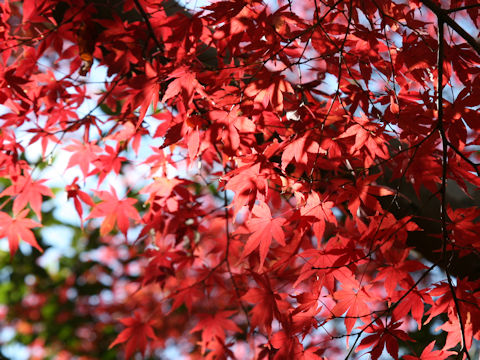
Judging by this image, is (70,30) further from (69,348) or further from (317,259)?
(69,348)

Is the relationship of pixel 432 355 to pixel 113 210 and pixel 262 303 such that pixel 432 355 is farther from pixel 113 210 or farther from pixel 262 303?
pixel 113 210

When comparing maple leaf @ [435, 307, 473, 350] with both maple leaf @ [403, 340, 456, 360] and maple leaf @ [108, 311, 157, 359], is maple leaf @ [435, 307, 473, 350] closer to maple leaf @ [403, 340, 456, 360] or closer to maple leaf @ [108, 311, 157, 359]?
maple leaf @ [403, 340, 456, 360]

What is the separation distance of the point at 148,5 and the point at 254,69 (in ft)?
1.45

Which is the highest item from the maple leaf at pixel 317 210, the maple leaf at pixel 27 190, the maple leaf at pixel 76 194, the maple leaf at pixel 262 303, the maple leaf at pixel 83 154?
the maple leaf at pixel 317 210

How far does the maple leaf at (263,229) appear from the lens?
0.96 meters

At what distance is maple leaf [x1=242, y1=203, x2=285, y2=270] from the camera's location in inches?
37.6

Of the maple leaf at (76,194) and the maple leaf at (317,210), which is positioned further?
the maple leaf at (76,194)

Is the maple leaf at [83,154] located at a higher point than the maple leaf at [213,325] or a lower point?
higher

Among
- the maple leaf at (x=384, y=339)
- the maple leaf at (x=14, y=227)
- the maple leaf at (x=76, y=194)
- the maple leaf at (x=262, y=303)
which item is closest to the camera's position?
the maple leaf at (x=384, y=339)

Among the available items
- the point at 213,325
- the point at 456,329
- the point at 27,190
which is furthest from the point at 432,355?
the point at 27,190

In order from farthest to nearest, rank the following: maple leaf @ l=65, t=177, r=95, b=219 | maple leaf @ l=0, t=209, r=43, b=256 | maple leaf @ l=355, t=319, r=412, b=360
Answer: maple leaf @ l=65, t=177, r=95, b=219, maple leaf @ l=0, t=209, r=43, b=256, maple leaf @ l=355, t=319, r=412, b=360

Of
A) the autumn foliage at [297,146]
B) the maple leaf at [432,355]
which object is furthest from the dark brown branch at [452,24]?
the maple leaf at [432,355]

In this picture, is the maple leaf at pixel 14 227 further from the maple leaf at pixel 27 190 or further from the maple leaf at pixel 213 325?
the maple leaf at pixel 213 325

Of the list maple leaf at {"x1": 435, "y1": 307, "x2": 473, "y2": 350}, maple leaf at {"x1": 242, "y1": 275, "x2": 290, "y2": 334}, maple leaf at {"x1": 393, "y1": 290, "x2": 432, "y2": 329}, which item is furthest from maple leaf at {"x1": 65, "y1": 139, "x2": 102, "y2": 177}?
maple leaf at {"x1": 435, "y1": 307, "x2": 473, "y2": 350}
